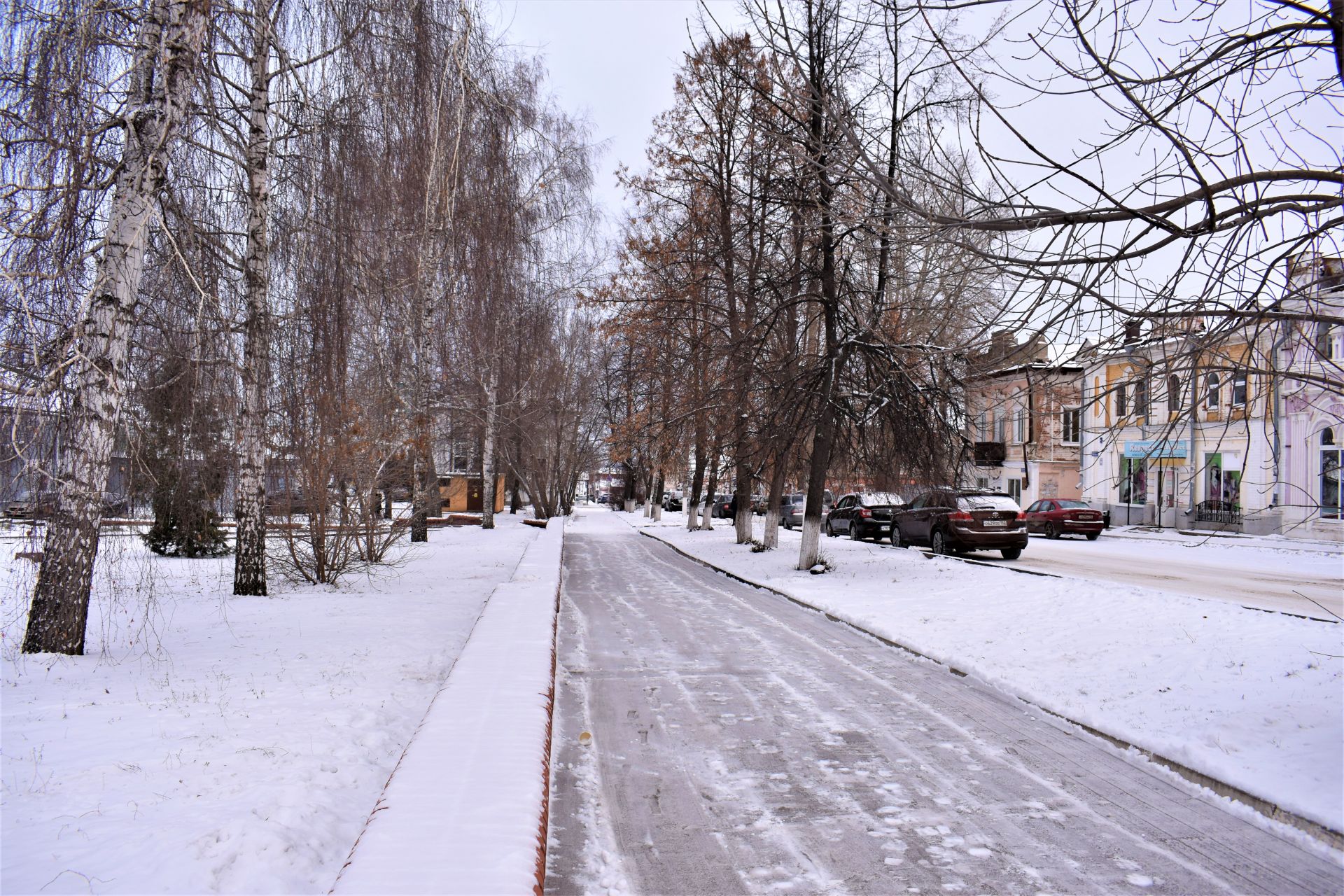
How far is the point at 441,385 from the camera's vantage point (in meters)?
19.4

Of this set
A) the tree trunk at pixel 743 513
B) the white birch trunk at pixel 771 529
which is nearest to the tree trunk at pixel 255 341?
the white birch trunk at pixel 771 529

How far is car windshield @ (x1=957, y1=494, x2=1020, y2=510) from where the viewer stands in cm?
1886

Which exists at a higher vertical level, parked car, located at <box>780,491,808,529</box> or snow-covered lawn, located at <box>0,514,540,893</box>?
parked car, located at <box>780,491,808,529</box>

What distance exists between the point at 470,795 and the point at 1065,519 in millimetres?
29392

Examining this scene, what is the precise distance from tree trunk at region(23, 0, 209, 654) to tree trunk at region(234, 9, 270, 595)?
1.57 m

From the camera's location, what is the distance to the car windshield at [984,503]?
18.9 m

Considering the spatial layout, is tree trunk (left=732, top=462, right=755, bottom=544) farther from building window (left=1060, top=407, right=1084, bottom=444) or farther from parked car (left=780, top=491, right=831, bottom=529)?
building window (left=1060, top=407, right=1084, bottom=444)

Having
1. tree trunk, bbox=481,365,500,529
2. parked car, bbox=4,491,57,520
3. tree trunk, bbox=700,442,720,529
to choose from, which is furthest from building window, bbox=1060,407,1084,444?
tree trunk, bbox=481,365,500,529

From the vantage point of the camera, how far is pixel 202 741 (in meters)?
4.62

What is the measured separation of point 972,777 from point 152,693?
546 centimetres

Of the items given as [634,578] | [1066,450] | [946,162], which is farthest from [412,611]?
[1066,450]

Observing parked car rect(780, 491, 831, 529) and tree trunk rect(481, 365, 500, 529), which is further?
parked car rect(780, 491, 831, 529)

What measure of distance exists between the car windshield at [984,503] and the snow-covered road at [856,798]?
1254 centimetres

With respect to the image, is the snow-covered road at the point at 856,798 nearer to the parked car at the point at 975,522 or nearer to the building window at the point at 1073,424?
the building window at the point at 1073,424
